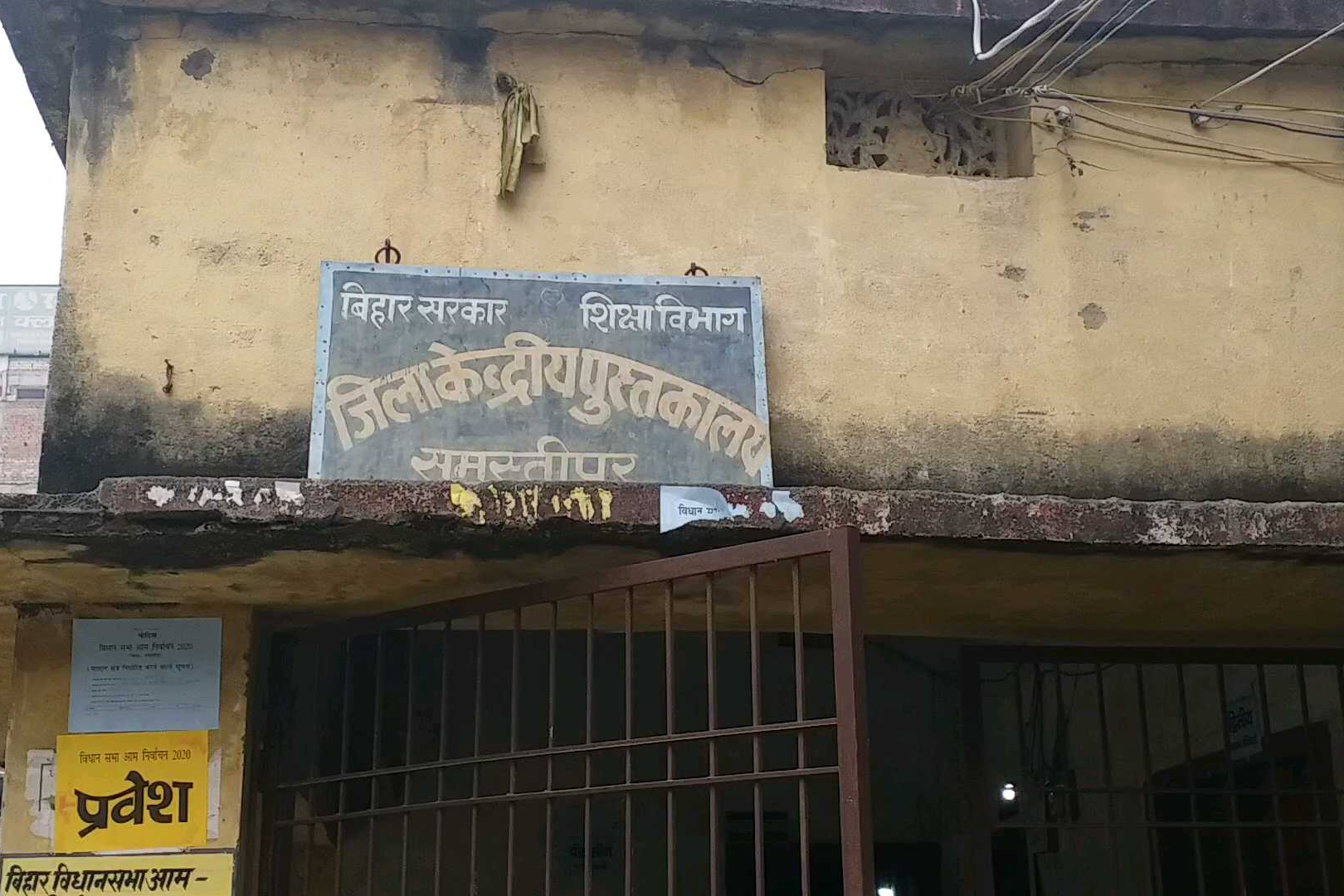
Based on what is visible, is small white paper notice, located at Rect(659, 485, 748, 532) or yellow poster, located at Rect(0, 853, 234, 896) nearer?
A: small white paper notice, located at Rect(659, 485, 748, 532)

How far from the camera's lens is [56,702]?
3955 mm

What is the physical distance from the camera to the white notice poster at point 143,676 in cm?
395

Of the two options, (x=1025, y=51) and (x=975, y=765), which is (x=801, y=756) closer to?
(x=975, y=765)

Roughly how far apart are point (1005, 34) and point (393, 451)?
2.33 m

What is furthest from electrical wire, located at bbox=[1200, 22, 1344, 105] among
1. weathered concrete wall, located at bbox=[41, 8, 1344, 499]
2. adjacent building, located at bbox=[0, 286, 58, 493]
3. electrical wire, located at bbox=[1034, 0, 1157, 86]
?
adjacent building, located at bbox=[0, 286, 58, 493]

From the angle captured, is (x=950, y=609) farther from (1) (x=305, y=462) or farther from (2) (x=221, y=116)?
(2) (x=221, y=116)

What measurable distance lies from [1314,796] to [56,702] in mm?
4287

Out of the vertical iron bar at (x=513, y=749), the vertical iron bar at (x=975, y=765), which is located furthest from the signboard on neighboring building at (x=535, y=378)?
the vertical iron bar at (x=975, y=765)

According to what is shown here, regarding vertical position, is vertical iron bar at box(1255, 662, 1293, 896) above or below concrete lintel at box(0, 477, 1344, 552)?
below

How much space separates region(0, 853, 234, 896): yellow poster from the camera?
12.5 feet

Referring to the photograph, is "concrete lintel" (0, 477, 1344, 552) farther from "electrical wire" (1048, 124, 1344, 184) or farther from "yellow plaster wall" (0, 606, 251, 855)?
"electrical wire" (1048, 124, 1344, 184)

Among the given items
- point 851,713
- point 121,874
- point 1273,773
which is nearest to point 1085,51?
point 851,713

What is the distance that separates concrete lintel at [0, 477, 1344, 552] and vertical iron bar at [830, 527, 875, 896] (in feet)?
0.98

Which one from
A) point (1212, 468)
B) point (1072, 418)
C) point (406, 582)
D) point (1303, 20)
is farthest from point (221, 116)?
point (1303, 20)
